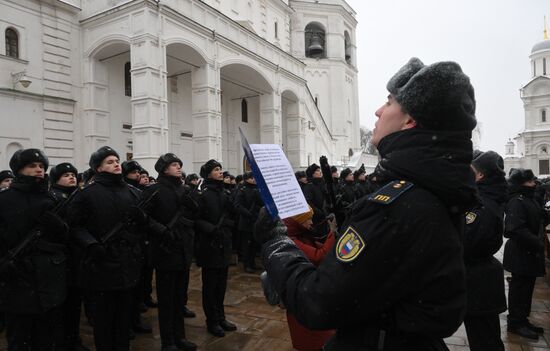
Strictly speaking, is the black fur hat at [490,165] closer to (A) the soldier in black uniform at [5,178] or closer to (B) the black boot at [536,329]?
(B) the black boot at [536,329]

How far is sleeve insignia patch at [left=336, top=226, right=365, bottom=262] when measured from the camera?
4.19 ft

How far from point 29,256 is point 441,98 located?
3.84m

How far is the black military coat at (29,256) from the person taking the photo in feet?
11.4

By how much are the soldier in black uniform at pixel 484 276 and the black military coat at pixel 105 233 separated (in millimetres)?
3408

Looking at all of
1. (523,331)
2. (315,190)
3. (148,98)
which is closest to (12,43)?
(148,98)

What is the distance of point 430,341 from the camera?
4.82ft

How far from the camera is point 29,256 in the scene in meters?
3.58

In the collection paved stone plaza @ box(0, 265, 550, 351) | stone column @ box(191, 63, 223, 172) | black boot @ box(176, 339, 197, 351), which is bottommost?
paved stone plaza @ box(0, 265, 550, 351)

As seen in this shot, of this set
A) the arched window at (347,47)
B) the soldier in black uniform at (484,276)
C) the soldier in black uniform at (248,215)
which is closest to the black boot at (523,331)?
the soldier in black uniform at (484,276)

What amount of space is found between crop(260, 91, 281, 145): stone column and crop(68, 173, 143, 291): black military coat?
52.8 ft

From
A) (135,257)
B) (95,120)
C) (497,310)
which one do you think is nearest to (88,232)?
(135,257)

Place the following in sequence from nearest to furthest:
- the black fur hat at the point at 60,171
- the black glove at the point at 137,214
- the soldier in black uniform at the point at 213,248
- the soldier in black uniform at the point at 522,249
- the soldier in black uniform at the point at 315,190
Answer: the black glove at the point at 137,214 < the soldier in black uniform at the point at 522,249 < the black fur hat at the point at 60,171 < the soldier in black uniform at the point at 213,248 < the soldier in black uniform at the point at 315,190

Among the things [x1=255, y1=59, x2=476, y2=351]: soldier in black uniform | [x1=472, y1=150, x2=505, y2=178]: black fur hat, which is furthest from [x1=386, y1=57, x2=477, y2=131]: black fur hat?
[x1=472, y1=150, x2=505, y2=178]: black fur hat

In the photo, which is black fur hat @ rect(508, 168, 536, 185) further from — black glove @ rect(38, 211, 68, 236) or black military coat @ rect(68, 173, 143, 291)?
black glove @ rect(38, 211, 68, 236)
